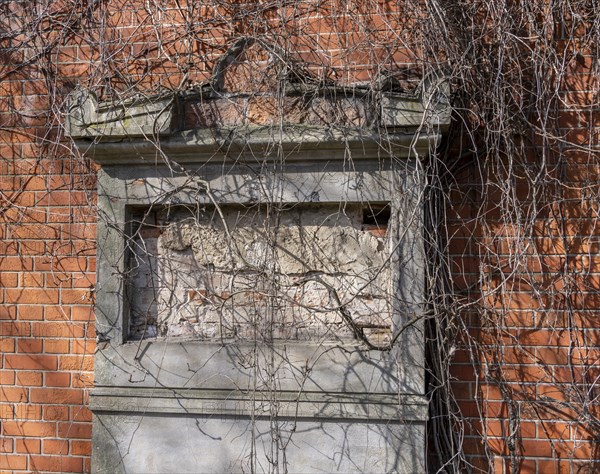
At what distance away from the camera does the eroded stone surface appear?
11.4ft

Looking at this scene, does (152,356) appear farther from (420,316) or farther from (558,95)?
(558,95)

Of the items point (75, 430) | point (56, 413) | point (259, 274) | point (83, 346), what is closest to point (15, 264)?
point (83, 346)

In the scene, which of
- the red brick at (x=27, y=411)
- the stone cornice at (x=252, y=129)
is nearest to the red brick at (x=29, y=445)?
the red brick at (x=27, y=411)

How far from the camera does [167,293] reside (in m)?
3.62

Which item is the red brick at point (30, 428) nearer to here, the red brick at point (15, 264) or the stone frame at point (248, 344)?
the stone frame at point (248, 344)

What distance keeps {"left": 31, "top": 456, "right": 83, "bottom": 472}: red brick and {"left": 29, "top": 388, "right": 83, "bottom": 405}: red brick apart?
0.30 metres

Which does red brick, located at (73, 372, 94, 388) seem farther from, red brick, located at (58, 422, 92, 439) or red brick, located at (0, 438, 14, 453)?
red brick, located at (0, 438, 14, 453)

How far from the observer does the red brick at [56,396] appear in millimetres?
3617

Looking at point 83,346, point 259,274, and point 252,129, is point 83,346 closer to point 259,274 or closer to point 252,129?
point 259,274

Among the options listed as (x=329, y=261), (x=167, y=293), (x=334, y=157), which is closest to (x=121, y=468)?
(x=167, y=293)

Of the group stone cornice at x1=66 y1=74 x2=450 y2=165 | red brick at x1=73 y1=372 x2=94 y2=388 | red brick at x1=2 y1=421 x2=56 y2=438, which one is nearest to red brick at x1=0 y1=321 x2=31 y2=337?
red brick at x1=73 y1=372 x2=94 y2=388

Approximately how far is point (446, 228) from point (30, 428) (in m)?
2.49

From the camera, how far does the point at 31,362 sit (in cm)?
367

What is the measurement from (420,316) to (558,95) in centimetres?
132
